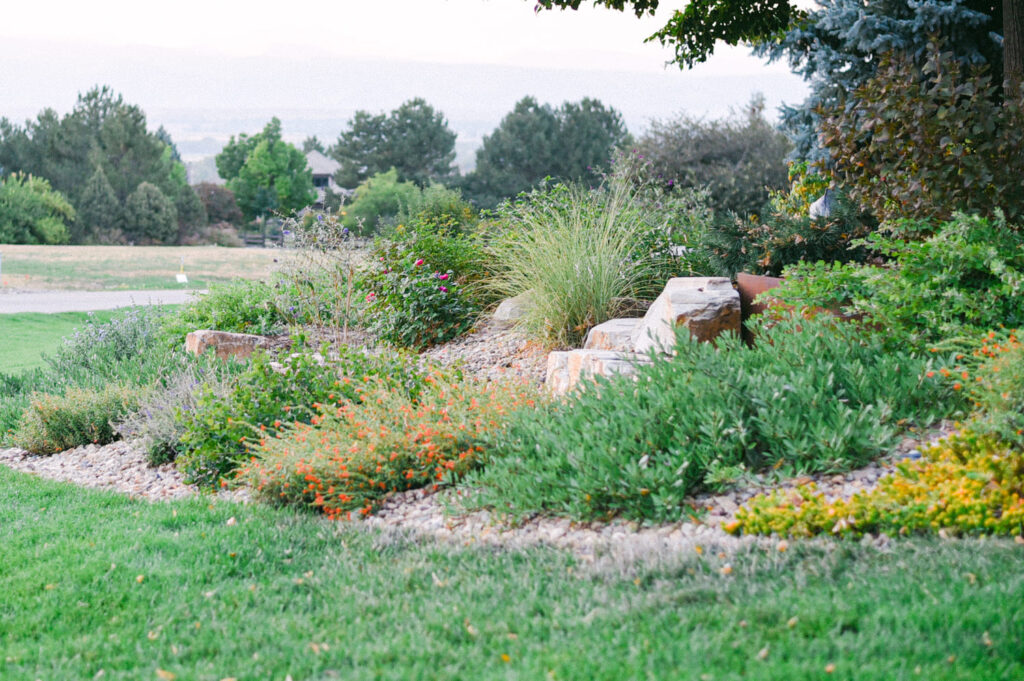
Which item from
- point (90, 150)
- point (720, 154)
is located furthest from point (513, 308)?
point (90, 150)

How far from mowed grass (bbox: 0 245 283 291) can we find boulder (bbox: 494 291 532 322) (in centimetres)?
986

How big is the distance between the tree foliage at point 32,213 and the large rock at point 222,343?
85.7ft

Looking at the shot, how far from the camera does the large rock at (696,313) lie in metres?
5.31

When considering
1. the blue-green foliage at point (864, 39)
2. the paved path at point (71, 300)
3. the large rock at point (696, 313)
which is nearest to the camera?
the large rock at point (696, 313)

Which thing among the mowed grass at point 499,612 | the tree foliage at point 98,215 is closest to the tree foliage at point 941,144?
the mowed grass at point 499,612

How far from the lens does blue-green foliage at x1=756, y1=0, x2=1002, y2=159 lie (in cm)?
912

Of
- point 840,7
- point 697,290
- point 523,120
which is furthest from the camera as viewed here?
point 523,120

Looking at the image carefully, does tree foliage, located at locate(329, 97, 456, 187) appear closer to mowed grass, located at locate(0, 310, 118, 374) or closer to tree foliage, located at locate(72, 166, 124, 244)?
tree foliage, located at locate(72, 166, 124, 244)

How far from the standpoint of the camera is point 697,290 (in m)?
5.66

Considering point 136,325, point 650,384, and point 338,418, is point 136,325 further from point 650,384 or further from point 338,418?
point 650,384

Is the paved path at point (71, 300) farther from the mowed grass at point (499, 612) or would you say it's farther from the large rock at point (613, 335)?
the mowed grass at point (499, 612)

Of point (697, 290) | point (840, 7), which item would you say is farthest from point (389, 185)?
point (697, 290)

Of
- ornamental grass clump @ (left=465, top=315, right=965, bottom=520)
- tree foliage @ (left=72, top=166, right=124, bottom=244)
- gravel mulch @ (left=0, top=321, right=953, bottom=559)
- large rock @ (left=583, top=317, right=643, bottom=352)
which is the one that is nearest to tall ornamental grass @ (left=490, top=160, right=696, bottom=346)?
large rock @ (left=583, top=317, right=643, bottom=352)

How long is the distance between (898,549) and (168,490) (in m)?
4.04
